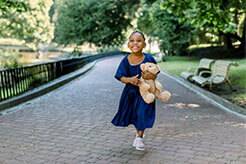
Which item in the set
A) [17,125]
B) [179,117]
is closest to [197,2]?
[179,117]

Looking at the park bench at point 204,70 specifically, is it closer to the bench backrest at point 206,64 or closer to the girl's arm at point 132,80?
the bench backrest at point 206,64

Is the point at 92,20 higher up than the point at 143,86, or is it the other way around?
the point at 92,20

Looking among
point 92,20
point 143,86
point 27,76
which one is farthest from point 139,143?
point 92,20

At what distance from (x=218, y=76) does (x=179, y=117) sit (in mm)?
4141

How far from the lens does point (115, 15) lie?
133 ft

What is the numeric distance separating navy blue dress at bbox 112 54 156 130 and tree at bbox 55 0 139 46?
113ft

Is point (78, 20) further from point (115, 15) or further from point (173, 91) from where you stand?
point (173, 91)

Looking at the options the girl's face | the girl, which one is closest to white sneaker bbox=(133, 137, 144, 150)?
the girl

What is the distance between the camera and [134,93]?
5.22 metres

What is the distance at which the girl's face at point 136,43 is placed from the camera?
5105 mm

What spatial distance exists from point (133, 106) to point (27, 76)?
619 cm

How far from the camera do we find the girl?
202 inches

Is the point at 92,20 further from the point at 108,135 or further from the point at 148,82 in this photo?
the point at 148,82

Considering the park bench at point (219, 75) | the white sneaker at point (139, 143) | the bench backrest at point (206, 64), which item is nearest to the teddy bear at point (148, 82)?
the white sneaker at point (139, 143)
